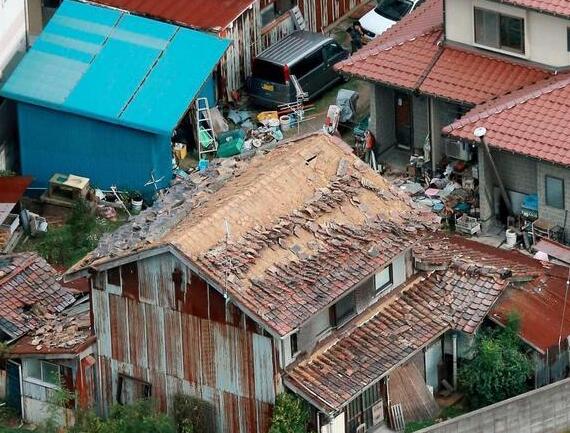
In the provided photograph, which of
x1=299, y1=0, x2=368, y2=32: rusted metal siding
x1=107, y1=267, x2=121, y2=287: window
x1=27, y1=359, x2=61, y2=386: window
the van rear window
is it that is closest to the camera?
x1=107, y1=267, x2=121, y2=287: window

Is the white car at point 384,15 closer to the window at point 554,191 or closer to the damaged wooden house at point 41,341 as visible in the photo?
the window at point 554,191

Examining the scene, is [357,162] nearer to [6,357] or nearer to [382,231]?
[382,231]

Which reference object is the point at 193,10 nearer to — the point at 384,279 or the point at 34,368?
the point at 384,279

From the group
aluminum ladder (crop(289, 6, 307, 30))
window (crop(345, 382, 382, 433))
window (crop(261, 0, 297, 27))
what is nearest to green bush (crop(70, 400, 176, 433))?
window (crop(345, 382, 382, 433))

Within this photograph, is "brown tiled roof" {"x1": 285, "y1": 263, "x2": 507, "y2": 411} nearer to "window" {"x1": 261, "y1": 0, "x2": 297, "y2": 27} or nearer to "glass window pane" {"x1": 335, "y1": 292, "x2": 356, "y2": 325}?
"glass window pane" {"x1": 335, "y1": 292, "x2": 356, "y2": 325}

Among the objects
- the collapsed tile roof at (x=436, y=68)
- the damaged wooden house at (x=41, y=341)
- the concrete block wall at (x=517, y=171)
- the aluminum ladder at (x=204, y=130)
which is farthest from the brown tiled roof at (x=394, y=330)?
the aluminum ladder at (x=204, y=130)

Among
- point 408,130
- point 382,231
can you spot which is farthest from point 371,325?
point 408,130
